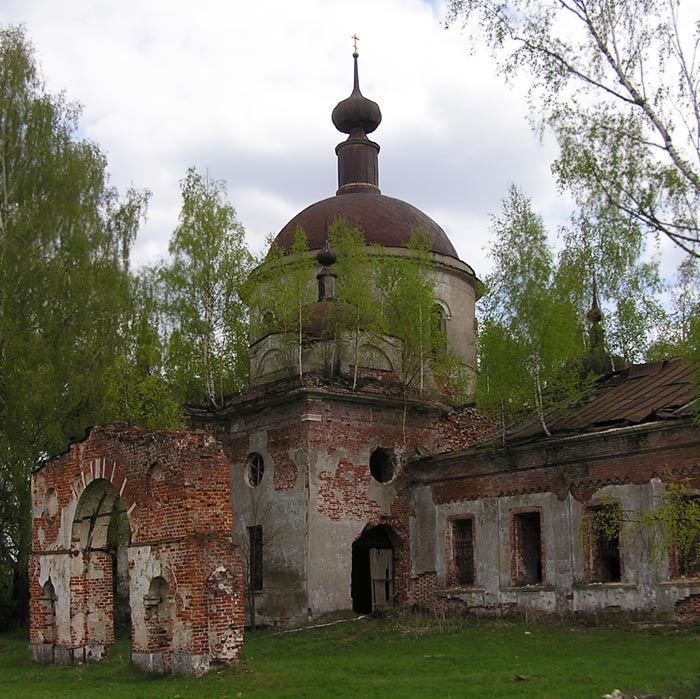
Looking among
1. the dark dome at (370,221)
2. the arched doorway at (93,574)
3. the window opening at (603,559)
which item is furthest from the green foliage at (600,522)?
→ the dark dome at (370,221)

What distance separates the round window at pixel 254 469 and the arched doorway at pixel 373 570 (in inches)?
A: 102

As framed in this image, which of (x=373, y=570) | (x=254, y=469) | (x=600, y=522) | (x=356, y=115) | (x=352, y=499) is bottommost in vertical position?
(x=373, y=570)

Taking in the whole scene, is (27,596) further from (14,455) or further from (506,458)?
(506,458)

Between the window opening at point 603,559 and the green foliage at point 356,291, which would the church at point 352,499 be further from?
the green foliage at point 356,291

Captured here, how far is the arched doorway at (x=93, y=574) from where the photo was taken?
55.5 ft

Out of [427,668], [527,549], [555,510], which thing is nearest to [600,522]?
[427,668]

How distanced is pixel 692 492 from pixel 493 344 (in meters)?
5.40

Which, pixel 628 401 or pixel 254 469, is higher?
pixel 628 401

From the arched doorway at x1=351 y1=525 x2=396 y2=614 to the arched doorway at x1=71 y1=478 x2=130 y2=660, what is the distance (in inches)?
252

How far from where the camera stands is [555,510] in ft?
62.4

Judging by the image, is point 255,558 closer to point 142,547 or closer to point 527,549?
point 527,549

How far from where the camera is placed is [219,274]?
24531 mm

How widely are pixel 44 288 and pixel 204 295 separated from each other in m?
3.62

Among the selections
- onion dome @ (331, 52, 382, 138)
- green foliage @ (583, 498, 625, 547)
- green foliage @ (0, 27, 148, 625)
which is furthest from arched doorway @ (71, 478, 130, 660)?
onion dome @ (331, 52, 382, 138)
